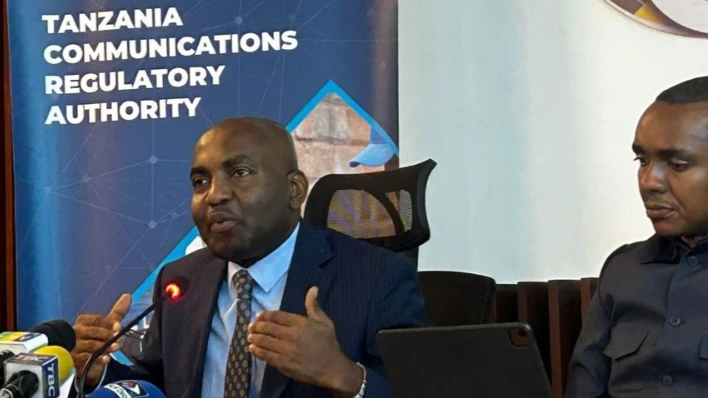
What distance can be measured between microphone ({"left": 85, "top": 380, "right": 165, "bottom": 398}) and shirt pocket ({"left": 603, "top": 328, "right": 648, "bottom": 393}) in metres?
0.88

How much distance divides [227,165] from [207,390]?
0.47 metres

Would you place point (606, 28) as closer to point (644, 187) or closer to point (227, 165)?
point (644, 187)

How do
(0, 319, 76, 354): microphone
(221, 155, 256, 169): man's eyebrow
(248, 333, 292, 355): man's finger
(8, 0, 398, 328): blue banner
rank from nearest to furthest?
(0, 319, 76, 354): microphone, (248, 333, 292, 355): man's finger, (221, 155, 256, 169): man's eyebrow, (8, 0, 398, 328): blue banner

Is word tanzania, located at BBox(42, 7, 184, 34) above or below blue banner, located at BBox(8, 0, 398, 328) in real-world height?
above

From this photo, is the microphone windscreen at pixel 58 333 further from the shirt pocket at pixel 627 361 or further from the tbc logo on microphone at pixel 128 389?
the shirt pocket at pixel 627 361

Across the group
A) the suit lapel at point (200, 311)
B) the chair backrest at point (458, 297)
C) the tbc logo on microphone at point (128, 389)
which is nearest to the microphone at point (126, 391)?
the tbc logo on microphone at point (128, 389)

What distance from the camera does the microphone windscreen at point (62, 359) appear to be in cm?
155

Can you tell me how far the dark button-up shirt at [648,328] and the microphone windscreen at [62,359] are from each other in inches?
38.6

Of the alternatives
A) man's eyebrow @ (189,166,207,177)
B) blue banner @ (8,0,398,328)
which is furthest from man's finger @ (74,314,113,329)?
blue banner @ (8,0,398,328)

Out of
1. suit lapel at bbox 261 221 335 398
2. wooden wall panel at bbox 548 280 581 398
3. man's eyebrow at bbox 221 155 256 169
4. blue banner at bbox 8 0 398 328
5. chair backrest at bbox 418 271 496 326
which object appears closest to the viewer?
suit lapel at bbox 261 221 335 398

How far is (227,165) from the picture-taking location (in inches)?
79.8

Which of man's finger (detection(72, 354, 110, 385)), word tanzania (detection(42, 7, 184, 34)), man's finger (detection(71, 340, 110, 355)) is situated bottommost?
man's finger (detection(72, 354, 110, 385))

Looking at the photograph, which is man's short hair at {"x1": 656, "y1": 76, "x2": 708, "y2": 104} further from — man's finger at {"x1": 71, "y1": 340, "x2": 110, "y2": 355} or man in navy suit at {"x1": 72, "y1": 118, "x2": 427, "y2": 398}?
man's finger at {"x1": 71, "y1": 340, "x2": 110, "y2": 355}

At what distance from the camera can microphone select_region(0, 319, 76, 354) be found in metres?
1.53
